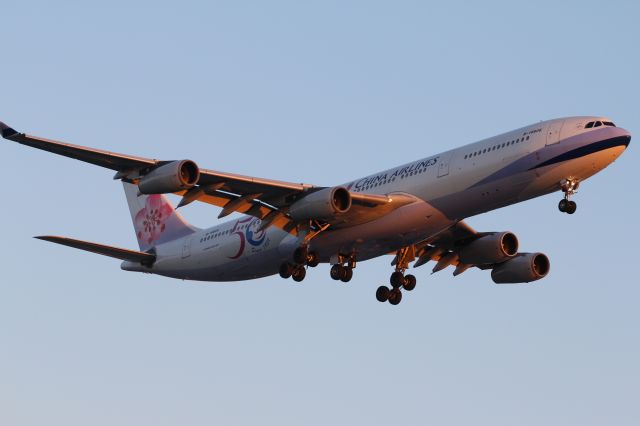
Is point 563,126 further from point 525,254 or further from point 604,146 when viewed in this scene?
point 525,254

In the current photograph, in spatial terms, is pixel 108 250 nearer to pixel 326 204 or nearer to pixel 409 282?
pixel 326 204

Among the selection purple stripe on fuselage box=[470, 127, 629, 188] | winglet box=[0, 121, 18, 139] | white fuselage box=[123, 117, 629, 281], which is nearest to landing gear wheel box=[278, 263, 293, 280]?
white fuselage box=[123, 117, 629, 281]

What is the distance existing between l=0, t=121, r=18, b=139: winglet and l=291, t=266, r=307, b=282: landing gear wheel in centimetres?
1327

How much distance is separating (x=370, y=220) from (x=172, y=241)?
1409cm

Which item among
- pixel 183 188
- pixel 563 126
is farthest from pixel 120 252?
pixel 563 126

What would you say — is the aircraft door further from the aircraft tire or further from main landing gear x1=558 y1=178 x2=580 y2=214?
main landing gear x1=558 y1=178 x2=580 y2=214

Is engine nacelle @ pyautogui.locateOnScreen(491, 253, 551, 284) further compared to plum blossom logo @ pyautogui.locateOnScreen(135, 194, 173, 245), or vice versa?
plum blossom logo @ pyautogui.locateOnScreen(135, 194, 173, 245)

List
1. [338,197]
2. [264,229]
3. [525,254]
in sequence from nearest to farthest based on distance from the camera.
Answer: [338,197]
[264,229]
[525,254]

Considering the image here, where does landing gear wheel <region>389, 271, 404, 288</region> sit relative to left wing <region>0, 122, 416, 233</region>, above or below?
below

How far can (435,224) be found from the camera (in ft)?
163

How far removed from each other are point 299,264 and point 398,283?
6212 mm

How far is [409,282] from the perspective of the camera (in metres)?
56.6

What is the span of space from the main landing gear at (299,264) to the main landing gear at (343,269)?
816 millimetres

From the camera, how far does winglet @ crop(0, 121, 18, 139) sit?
45.9 m
